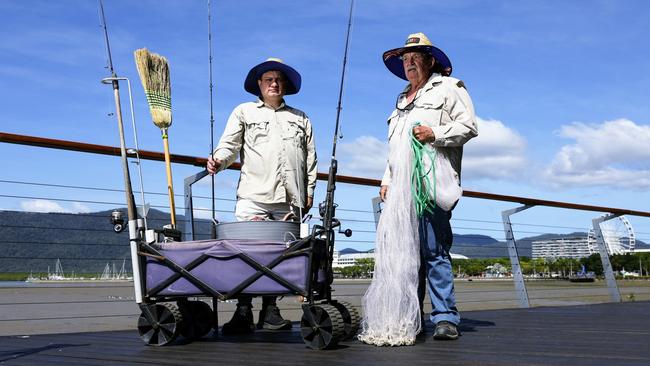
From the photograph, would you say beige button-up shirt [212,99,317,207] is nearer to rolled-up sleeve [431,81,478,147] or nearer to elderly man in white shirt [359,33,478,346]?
elderly man in white shirt [359,33,478,346]

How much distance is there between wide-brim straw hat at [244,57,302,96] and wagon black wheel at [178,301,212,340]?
1100 millimetres

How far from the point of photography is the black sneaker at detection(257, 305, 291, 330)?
3648 mm

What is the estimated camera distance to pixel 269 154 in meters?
3.38

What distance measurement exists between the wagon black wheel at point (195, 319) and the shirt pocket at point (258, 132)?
2.60 ft

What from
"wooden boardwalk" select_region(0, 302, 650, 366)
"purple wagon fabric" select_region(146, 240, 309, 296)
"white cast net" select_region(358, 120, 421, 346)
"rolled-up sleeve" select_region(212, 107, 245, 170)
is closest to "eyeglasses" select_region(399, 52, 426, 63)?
"white cast net" select_region(358, 120, 421, 346)

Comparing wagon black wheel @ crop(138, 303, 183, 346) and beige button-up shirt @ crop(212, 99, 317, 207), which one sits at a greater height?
beige button-up shirt @ crop(212, 99, 317, 207)

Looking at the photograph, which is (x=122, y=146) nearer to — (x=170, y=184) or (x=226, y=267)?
(x=170, y=184)

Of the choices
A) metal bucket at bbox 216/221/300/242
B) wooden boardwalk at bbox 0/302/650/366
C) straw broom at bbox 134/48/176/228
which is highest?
straw broom at bbox 134/48/176/228

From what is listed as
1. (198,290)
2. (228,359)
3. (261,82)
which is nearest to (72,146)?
(261,82)

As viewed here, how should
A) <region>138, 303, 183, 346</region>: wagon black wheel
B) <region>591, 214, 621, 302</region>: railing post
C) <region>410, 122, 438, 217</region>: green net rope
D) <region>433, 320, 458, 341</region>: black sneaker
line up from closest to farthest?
<region>138, 303, 183, 346</region>: wagon black wheel, <region>433, 320, 458, 341</region>: black sneaker, <region>410, 122, 438, 217</region>: green net rope, <region>591, 214, 621, 302</region>: railing post

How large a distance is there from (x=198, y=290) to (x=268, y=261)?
1.08 ft

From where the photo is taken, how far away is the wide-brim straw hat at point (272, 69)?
139 inches

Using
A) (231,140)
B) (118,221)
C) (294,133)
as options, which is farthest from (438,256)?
(118,221)

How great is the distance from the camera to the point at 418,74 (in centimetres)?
339
